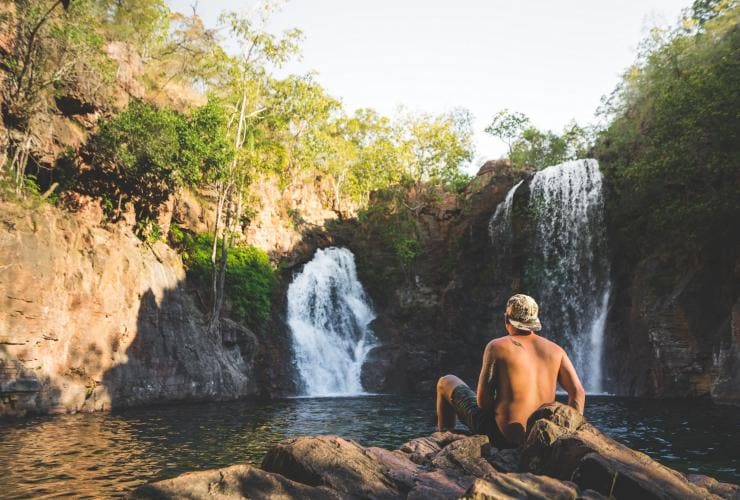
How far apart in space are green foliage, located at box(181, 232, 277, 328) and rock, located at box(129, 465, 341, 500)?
69.1ft

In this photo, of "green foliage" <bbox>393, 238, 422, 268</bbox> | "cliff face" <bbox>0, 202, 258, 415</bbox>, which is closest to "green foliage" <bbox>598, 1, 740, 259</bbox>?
"green foliage" <bbox>393, 238, 422, 268</bbox>

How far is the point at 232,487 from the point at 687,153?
71.8 feet

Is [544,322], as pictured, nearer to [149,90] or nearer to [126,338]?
[126,338]

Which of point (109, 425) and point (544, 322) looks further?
point (544, 322)

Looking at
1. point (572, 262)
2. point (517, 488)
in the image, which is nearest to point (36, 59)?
point (517, 488)

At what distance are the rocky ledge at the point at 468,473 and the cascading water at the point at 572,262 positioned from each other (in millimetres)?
20946

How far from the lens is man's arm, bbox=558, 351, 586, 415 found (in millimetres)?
5020

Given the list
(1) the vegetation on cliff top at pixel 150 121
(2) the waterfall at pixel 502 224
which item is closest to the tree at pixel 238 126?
(1) the vegetation on cliff top at pixel 150 121

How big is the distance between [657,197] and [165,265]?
850 inches

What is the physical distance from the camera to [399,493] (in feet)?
15.1

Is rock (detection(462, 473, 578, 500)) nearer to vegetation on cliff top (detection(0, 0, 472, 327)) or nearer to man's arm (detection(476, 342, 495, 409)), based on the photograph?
man's arm (detection(476, 342, 495, 409))

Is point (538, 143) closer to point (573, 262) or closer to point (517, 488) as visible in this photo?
point (573, 262)

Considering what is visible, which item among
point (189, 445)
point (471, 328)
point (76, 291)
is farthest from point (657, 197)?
point (76, 291)

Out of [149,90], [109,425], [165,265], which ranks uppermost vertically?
[149,90]
